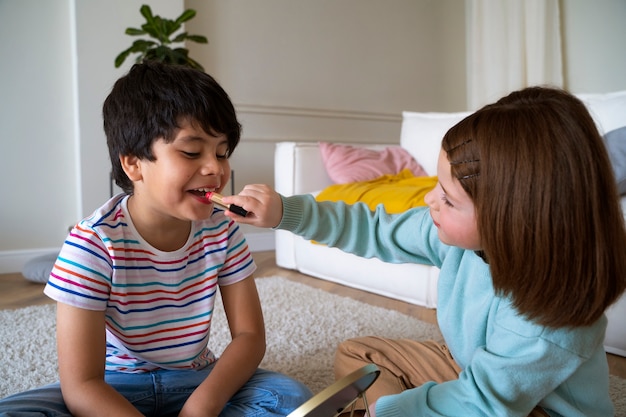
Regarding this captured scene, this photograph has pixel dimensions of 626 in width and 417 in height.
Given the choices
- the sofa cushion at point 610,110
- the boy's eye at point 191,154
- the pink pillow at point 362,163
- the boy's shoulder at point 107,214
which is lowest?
the pink pillow at point 362,163

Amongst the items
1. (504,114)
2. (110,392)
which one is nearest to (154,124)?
(110,392)

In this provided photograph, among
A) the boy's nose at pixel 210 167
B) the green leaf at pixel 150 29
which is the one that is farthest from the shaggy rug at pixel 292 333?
the green leaf at pixel 150 29

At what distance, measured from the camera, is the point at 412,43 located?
3.71 metres

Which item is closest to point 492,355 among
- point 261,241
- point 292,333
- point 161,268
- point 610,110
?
point 161,268

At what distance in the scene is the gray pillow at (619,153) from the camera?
143 centimetres

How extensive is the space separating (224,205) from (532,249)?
43cm

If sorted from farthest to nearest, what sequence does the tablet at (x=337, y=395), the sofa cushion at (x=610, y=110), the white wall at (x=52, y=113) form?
the white wall at (x=52, y=113)
the sofa cushion at (x=610, y=110)
the tablet at (x=337, y=395)

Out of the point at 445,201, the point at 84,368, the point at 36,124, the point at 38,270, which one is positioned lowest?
the point at 38,270

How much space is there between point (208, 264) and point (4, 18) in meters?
2.07

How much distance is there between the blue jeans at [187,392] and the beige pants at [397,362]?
146mm

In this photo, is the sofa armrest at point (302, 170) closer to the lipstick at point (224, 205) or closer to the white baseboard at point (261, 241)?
the white baseboard at point (261, 241)

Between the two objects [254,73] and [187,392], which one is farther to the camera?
[254,73]

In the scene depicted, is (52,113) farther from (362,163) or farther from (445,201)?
(445,201)

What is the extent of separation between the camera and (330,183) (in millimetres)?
2352
